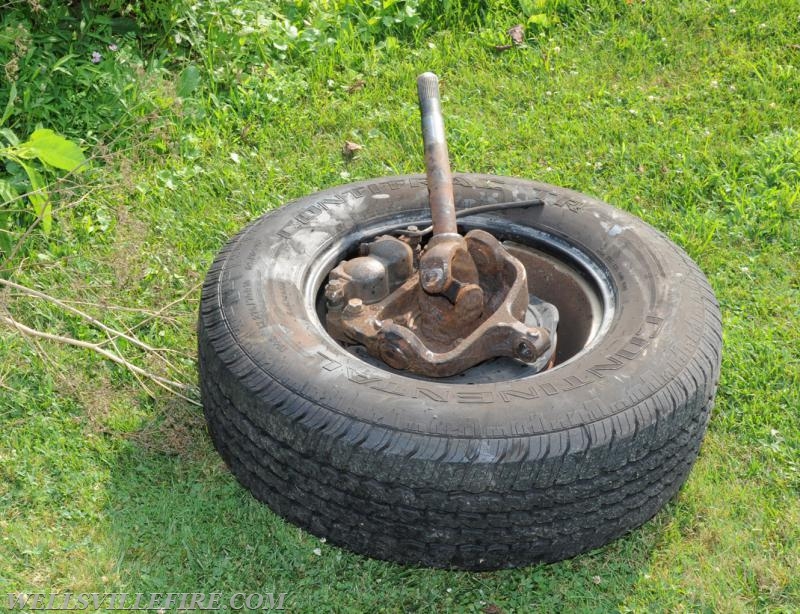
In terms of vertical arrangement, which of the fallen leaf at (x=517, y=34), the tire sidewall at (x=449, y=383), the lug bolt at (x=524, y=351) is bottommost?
the fallen leaf at (x=517, y=34)

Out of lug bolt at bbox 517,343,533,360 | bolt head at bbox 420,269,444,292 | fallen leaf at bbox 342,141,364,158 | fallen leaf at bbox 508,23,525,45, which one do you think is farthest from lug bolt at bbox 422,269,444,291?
fallen leaf at bbox 508,23,525,45

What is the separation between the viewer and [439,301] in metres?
4.00

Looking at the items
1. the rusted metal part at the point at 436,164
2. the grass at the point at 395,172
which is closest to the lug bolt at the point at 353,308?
the rusted metal part at the point at 436,164

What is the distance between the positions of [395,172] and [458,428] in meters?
2.64

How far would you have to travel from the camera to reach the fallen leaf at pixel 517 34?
6562mm

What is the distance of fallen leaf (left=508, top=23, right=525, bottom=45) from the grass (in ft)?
0.23

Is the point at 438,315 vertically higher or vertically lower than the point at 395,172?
higher

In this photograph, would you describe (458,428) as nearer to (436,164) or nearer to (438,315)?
(438,315)

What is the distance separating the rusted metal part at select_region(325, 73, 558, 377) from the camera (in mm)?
3742

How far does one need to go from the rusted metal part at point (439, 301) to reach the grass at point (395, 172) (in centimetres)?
73

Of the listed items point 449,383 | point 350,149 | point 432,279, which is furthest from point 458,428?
point 350,149

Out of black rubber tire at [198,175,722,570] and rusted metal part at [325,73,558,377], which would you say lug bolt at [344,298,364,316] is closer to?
rusted metal part at [325,73,558,377]

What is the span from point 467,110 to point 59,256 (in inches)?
93.4

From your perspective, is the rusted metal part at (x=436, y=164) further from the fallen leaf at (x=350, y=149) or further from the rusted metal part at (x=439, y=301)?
the fallen leaf at (x=350, y=149)
